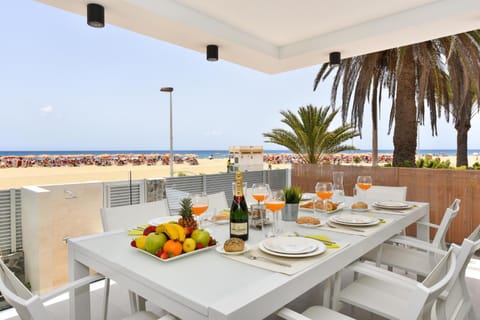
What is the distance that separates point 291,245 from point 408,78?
15.3 feet

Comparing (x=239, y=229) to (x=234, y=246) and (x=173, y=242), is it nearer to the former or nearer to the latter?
(x=234, y=246)

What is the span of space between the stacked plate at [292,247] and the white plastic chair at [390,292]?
0.87ft

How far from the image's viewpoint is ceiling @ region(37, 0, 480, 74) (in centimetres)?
235

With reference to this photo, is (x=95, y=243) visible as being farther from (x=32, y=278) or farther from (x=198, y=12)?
(x=198, y=12)

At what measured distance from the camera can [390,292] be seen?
1.60 meters

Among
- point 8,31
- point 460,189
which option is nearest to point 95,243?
point 460,189

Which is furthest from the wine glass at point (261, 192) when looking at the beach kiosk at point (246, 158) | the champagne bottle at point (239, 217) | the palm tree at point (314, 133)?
the palm tree at point (314, 133)

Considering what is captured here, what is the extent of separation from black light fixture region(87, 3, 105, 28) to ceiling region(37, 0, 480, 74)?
4 centimetres

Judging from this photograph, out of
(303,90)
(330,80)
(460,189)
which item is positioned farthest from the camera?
(303,90)

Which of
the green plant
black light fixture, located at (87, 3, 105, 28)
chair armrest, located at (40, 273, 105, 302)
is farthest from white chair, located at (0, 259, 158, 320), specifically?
black light fixture, located at (87, 3, 105, 28)

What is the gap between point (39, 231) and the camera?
246 centimetres

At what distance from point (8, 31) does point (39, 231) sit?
101 ft

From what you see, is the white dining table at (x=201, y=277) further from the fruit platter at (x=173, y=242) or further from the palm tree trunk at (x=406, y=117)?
the palm tree trunk at (x=406, y=117)

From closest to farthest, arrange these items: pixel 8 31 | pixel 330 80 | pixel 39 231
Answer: pixel 39 231
pixel 330 80
pixel 8 31
